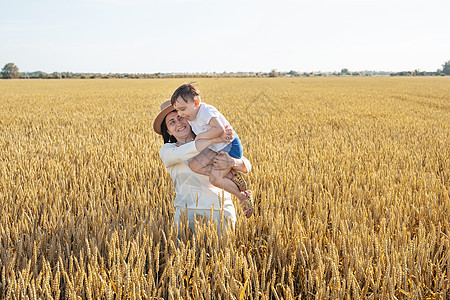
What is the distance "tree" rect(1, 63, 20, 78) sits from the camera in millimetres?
91125

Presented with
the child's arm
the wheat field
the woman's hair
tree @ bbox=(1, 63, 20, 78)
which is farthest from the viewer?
tree @ bbox=(1, 63, 20, 78)

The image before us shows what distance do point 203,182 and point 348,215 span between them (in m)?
1.04

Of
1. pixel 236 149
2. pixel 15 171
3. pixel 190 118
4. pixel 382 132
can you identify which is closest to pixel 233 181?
pixel 236 149

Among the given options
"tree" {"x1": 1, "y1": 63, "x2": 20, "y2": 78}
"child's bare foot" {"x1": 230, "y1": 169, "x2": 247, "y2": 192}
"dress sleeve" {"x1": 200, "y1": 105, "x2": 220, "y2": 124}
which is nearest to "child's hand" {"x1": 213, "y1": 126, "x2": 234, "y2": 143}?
"dress sleeve" {"x1": 200, "y1": 105, "x2": 220, "y2": 124}

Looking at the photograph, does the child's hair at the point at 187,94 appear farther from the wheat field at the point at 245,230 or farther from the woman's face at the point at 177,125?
the wheat field at the point at 245,230

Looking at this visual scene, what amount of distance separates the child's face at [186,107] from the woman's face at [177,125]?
0.14 meters

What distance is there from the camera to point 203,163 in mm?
2031

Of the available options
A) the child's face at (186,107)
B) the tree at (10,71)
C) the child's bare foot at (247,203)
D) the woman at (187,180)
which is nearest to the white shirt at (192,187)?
the woman at (187,180)

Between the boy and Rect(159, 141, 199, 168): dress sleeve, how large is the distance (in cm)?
5

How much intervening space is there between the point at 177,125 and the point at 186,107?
20 cm

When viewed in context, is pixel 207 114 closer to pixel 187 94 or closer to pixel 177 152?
pixel 187 94

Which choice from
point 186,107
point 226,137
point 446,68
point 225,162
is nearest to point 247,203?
point 225,162

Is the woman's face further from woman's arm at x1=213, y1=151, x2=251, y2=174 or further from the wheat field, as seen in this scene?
the wheat field

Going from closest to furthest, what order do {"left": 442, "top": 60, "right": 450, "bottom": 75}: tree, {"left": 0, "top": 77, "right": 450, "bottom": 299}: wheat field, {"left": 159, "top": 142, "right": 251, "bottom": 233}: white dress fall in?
1. {"left": 0, "top": 77, "right": 450, "bottom": 299}: wheat field
2. {"left": 159, "top": 142, "right": 251, "bottom": 233}: white dress
3. {"left": 442, "top": 60, "right": 450, "bottom": 75}: tree
